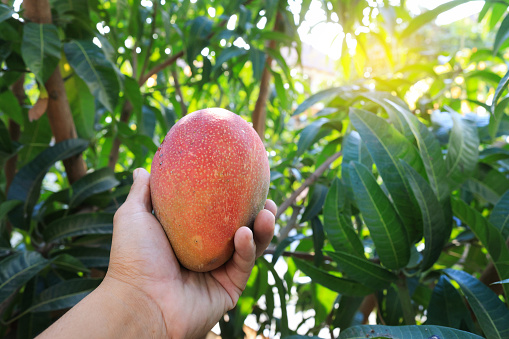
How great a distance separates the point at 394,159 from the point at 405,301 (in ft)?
0.89

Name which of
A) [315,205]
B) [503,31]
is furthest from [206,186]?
[503,31]

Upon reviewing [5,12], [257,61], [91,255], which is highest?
[5,12]

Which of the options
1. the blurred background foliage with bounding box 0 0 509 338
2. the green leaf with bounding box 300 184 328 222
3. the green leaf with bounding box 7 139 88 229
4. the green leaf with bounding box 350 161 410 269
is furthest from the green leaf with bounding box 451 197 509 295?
the green leaf with bounding box 7 139 88 229

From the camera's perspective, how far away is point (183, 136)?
2.23 feet

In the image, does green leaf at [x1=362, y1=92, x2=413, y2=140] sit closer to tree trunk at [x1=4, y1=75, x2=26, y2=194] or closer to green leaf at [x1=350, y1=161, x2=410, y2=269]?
green leaf at [x1=350, y1=161, x2=410, y2=269]

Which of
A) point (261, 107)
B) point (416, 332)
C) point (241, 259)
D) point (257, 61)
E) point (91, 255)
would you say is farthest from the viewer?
point (261, 107)

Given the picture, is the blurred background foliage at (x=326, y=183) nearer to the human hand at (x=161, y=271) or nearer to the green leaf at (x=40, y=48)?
the green leaf at (x=40, y=48)

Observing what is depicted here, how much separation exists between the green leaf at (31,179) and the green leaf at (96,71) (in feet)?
0.64

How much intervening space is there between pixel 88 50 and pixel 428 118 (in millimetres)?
977

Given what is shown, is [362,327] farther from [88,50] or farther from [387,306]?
[88,50]

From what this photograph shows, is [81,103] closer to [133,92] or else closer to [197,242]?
[133,92]

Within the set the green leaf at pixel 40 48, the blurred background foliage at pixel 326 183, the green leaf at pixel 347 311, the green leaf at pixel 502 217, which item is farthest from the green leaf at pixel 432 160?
the green leaf at pixel 40 48

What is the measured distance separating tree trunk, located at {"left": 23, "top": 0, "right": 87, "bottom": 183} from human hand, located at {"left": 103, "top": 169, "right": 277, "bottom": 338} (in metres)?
0.46

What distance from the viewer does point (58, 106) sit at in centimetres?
104
